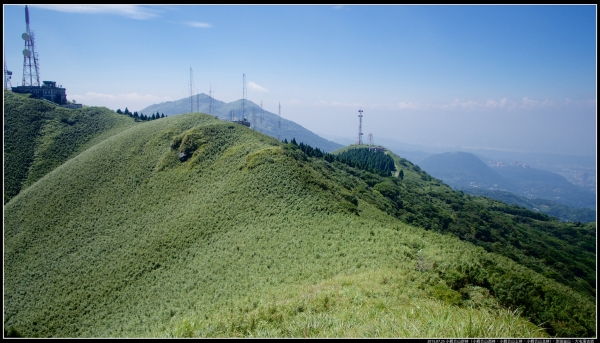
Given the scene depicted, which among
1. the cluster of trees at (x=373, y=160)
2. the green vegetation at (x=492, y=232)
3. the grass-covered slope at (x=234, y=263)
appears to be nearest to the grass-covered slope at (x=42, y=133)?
the grass-covered slope at (x=234, y=263)

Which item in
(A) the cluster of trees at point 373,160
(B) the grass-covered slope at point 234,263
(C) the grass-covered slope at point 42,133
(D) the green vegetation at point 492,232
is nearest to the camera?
(B) the grass-covered slope at point 234,263

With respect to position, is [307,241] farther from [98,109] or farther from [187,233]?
[98,109]

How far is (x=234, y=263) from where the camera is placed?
21.3 metres

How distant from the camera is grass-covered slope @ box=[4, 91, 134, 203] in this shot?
54.7 m

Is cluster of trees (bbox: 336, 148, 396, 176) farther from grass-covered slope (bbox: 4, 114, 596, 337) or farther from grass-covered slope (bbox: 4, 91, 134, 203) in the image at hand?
grass-covered slope (bbox: 4, 114, 596, 337)

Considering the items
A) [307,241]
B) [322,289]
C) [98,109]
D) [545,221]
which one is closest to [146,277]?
[307,241]

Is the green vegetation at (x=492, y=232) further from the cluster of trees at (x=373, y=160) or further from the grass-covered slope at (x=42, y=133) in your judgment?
the grass-covered slope at (x=42, y=133)

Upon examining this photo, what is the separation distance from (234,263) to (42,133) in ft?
225

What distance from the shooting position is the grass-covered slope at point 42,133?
54.7m

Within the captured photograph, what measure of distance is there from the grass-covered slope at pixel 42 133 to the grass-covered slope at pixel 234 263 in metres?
12.6

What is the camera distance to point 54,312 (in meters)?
23.1

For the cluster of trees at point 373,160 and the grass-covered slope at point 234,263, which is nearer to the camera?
the grass-covered slope at point 234,263

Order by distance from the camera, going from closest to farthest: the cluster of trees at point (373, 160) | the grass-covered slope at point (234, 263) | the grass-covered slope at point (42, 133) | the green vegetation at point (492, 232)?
the grass-covered slope at point (234, 263) → the green vegetation at point (492, 232) → the grass-covered slope at point (42, 133) → the cluster of trees at point (373, 160)

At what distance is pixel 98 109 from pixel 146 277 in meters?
74.4
